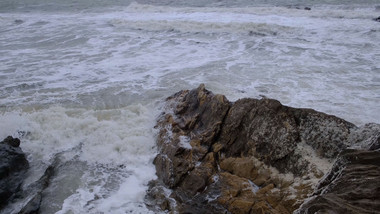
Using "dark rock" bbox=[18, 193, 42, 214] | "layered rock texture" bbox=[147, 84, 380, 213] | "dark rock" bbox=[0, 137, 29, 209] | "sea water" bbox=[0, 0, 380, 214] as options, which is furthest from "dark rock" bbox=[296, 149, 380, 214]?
"dark rock" bbox=[0, 137, 29, 209]

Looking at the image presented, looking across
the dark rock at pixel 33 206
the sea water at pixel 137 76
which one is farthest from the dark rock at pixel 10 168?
the dark rock at pixel 33 206

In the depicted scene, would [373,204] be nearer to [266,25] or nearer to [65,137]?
[65,137]

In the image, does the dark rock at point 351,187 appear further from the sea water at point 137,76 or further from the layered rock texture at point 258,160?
the sea water at point 137,76

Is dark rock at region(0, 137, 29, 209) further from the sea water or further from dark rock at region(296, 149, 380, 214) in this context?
dark rock at region(296, 149, 380, 214)

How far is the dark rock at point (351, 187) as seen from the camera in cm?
326

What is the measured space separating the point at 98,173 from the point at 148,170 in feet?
3.31

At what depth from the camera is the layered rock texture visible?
4.17 metres

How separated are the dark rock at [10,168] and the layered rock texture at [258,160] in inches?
99.2

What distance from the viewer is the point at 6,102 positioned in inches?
353

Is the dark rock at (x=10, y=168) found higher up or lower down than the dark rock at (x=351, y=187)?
lower down

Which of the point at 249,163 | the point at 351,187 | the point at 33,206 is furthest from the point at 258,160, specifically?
the point at 33,206

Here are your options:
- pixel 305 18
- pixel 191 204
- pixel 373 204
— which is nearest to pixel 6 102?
pixel 191 204

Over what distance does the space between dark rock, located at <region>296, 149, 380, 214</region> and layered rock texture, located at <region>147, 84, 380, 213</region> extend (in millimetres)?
12

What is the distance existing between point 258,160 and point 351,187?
6.21 ft
